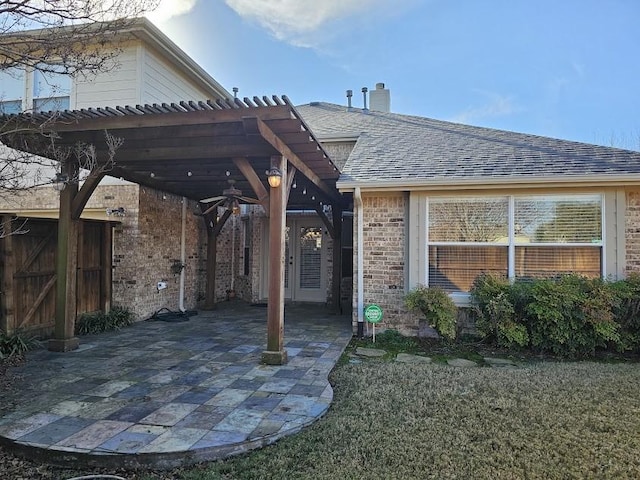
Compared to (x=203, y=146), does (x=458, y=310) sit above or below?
below

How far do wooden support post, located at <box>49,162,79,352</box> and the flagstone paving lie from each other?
0.88 feet

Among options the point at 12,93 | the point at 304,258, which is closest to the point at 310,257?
the point at 304,258

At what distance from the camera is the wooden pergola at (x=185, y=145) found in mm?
4375

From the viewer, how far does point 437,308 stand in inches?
236

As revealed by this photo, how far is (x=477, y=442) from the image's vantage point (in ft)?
9.80

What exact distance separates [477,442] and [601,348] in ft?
13.2

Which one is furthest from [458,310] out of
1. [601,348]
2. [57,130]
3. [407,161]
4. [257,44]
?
[257,44]

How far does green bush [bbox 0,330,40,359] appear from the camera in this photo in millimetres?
5055

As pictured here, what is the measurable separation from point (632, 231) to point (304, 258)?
7.14 m

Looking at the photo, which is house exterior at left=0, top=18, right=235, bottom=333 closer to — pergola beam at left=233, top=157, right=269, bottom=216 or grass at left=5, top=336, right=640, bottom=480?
pergola beam at left=233, top=157, right=269, bottom=216

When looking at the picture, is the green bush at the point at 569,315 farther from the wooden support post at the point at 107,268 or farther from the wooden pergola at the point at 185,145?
the wooden support post at the point at 107,268

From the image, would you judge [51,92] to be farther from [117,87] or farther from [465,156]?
[465,156]

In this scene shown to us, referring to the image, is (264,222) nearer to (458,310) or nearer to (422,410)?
(458,310)

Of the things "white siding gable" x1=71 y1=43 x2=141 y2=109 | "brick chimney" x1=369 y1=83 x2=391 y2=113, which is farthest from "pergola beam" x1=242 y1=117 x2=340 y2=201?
"brick chimney" x1=369 y1=83 x2=391 y2=113
